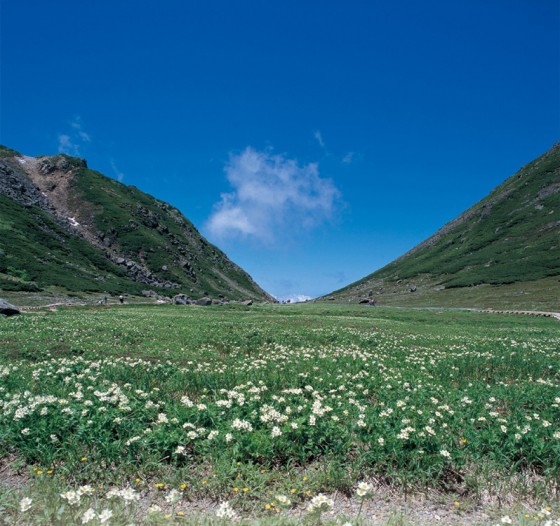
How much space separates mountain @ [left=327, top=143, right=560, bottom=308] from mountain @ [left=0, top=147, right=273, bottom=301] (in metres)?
84.6

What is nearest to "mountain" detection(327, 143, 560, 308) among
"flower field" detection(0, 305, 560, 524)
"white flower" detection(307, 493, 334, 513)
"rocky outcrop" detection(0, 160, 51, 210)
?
"flower field" detection(0, 305, 560, 524)

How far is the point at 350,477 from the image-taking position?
6094 mm

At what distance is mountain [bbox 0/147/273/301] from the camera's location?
333 feet

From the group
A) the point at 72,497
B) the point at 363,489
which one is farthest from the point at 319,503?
the point at 72,497

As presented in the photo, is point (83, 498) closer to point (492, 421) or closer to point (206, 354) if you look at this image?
point (492, 421)

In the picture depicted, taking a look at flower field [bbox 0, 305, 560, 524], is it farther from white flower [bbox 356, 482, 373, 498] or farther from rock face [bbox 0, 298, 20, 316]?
rock face [bbox 0, 298, 20, 316]

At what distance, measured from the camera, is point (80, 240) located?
145 m

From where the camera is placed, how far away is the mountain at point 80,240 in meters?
101

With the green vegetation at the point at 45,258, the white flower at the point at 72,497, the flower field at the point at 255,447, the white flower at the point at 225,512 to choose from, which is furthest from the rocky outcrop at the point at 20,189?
the white flower at the point at 225,512

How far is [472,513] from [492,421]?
9.17ft

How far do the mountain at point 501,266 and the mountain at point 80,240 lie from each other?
84.6 m

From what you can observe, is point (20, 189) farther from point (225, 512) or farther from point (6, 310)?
point (225, 512)

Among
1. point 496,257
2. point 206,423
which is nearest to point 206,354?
point 206,423

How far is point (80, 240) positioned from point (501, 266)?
167457 mm
